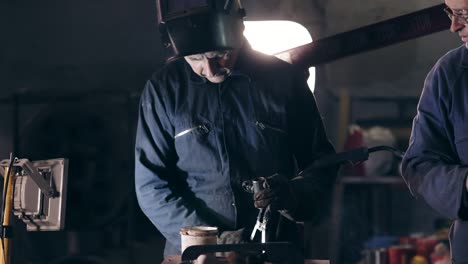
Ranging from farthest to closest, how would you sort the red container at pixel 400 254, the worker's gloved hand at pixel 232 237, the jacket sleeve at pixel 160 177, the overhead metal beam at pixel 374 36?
the red container at pixel 400 254 < the overhead metal beam at pixel 374 36 < the jacket sleeve at pixel 160 177 < the worker's gloved hand at pixel 232 237

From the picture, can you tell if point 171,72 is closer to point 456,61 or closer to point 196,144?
point 196,144

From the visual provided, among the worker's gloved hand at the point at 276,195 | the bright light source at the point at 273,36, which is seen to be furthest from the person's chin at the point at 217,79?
the bright light source at the point at 273,36

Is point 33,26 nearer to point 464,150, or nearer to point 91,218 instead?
point 91,218

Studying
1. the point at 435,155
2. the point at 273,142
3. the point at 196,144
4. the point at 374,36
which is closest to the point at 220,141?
the point at 196,144

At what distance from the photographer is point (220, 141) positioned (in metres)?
2.60

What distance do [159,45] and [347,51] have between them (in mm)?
1775

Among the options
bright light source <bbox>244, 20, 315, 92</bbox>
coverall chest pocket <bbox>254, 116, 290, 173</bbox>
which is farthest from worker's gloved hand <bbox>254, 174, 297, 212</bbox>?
bright light source <bbox>244, 20, 315, 92</bbox>

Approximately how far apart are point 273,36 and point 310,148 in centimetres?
119

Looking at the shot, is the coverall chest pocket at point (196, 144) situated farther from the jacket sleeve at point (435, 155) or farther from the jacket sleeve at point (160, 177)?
the jacket sleeve at point (435, 155)

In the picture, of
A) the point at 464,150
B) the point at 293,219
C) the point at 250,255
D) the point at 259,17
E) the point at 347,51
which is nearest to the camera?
the point at 250,255

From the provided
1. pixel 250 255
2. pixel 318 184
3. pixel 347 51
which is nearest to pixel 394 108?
pixel 347 51

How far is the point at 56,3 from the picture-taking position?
5094 millimetres

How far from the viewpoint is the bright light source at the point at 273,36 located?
3703 mm

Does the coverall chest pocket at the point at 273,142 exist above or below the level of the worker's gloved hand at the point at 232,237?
above
